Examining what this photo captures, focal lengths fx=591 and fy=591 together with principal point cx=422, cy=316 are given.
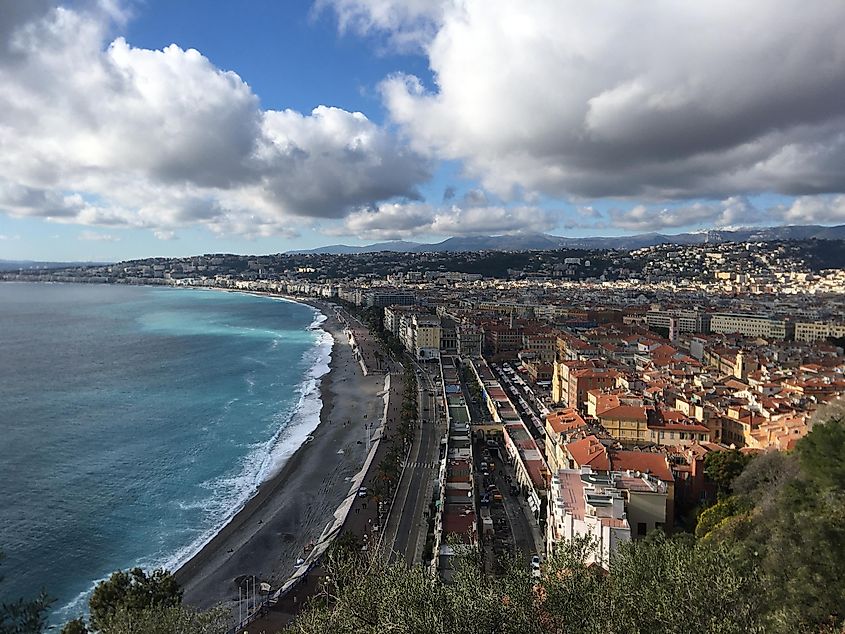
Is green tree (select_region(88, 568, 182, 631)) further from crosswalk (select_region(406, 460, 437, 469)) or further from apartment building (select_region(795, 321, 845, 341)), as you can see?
apartment building (select_region(795, 321, 845, 341))

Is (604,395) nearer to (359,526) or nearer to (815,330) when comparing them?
(359,526)

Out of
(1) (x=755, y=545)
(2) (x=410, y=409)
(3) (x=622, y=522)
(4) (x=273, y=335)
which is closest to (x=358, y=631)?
(1) (x=755, y=545)

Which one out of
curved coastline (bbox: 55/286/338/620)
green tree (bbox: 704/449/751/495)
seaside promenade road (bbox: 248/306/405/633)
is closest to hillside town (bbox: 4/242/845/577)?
green tree (bbox: 704/449/751/495)

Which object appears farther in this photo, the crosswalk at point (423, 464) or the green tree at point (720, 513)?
the crosswalk at point (423, 464)

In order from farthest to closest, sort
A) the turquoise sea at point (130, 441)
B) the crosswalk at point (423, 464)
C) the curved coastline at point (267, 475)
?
the crosswalk at point (423, 464), the turquoise sea at point (130, 441), the curved coastline at point (267, 475)

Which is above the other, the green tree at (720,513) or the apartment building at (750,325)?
the green tree at (720,513)

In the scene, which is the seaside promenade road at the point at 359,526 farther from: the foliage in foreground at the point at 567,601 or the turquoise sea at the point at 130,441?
the foliage in foreground at the point at 567,601

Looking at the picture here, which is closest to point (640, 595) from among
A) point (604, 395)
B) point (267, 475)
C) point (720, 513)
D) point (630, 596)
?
point (630, 596)

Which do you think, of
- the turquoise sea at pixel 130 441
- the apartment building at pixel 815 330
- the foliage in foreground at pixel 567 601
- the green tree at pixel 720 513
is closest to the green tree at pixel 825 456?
the green tree at pixel 720 513
